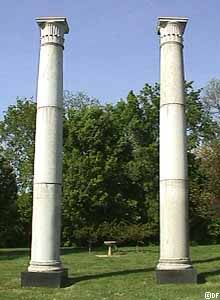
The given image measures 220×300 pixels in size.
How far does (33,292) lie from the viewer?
1499 centimetres

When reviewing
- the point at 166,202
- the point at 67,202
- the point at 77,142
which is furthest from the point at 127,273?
the point at 77,142

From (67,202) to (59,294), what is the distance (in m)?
28.9

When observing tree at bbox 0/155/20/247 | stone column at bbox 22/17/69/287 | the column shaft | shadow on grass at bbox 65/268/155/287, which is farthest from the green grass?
tree at bbox 0/155/20/247

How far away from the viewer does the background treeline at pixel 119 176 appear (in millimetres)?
39062

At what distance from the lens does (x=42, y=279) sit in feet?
52.6

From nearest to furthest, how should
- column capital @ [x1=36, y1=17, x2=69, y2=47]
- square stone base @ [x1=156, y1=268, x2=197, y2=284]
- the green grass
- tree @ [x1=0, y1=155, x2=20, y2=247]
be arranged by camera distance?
the green grass → square stone base @ [x1=156, y1=268, x2=197, y2=284] → column capital @ [x1=36, y1=17, x2=69, y2=47] → tree @ [x1=0, y1=155, x2=20, y2=247]

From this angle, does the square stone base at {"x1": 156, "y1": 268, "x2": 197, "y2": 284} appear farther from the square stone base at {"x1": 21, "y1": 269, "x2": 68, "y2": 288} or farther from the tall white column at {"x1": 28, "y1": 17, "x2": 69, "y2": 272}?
the tall white column at {"x1": 28, "y1": 17, "x2": 69, "y2": 272}

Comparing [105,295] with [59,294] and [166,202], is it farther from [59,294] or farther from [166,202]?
[166,202]

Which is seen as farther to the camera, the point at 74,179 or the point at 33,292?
the point at 74,179

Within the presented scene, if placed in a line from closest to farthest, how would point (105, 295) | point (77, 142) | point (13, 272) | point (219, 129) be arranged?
point (105, 295) → point (13, 272) → point (77, 142) → point (219, 129)

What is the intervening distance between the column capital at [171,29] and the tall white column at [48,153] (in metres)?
3.59

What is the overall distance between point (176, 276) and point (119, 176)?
101 ft

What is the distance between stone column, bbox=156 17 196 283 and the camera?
54.5ft

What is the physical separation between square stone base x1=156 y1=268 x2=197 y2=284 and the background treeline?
21.0 metres
